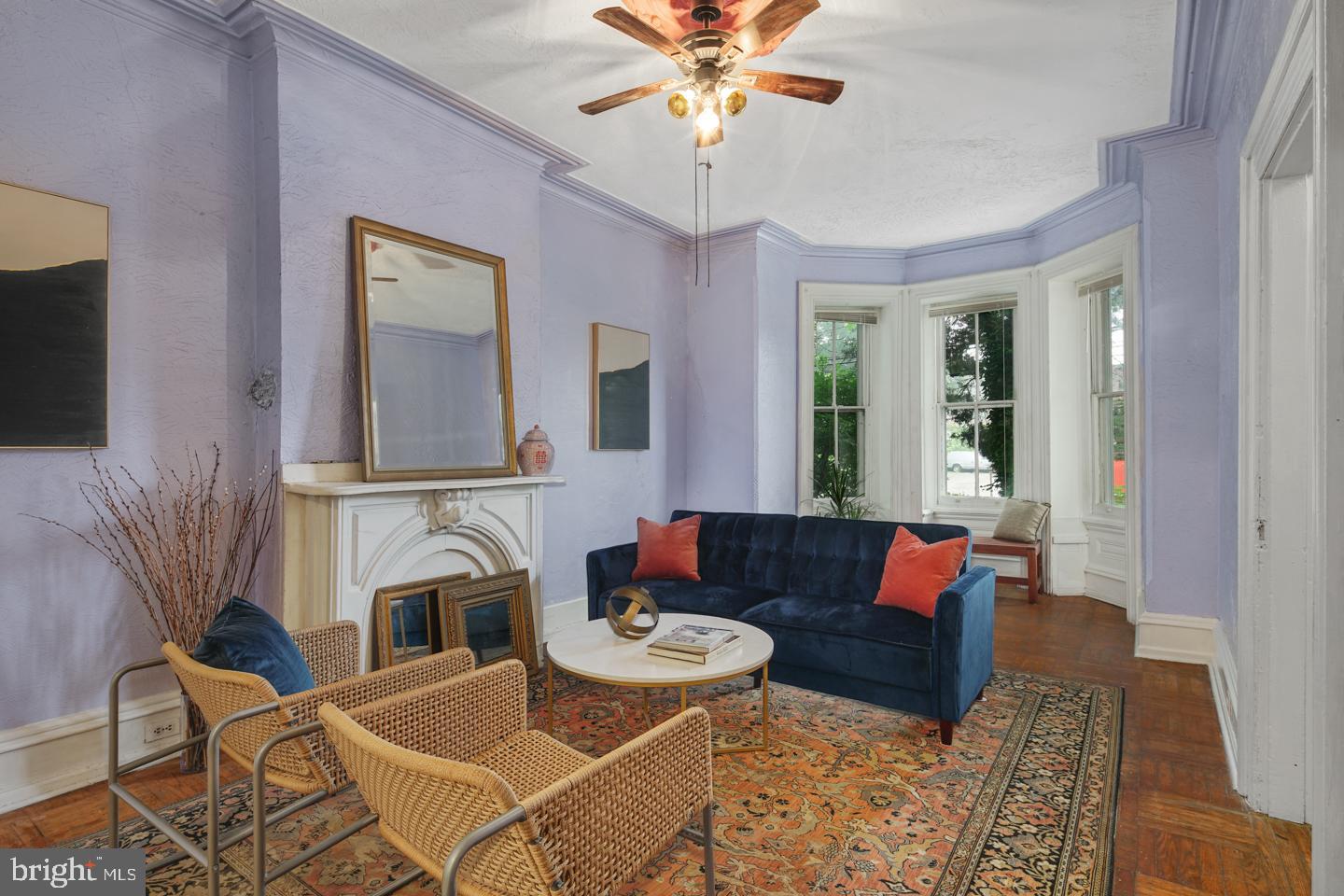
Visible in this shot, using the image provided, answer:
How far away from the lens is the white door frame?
1.89 metres

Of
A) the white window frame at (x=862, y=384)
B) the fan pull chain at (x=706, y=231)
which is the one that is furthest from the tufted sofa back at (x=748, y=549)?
the white window frame at (x=862, y=384)

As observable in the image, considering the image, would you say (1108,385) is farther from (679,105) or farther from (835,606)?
(679,105)

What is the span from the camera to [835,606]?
3428 millimetres

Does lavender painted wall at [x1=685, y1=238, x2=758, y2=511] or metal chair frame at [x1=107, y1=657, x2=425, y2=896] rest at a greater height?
lavender painted wall at [x1=685, y1=238, x2=758, y2=511]

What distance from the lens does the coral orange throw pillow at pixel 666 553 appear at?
4.11 m

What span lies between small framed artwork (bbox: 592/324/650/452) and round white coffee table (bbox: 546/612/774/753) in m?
2.00

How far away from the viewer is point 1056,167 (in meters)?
4.43

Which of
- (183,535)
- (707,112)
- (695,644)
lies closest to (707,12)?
(707,112)

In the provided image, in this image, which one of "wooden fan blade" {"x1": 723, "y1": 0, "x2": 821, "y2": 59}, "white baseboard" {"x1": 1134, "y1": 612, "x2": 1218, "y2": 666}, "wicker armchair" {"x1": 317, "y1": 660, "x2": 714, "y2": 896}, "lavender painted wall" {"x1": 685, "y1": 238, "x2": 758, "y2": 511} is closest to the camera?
"wicker armchair" {"x1": 317, "y1": 660, "x2": 714, "y2": 896}

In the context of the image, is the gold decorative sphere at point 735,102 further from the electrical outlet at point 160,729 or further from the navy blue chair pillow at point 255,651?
the electrical outlet at point 160,729

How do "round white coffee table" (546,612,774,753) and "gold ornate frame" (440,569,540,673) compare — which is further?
"gold ornate frame" (440,569,540,673)

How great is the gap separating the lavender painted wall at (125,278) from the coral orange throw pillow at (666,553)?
6.83 ft

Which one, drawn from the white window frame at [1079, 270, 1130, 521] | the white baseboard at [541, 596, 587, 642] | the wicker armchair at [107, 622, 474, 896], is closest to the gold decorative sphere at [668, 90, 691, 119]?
the wicker armchair at [107, 622, 474, 896]

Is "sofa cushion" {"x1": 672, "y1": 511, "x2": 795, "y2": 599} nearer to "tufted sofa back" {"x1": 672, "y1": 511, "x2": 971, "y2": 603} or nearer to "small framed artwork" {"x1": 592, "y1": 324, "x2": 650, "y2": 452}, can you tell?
"tufted sofa back" {"x1": 672, "y1": 511, "x2": 971, "y2": 603}
